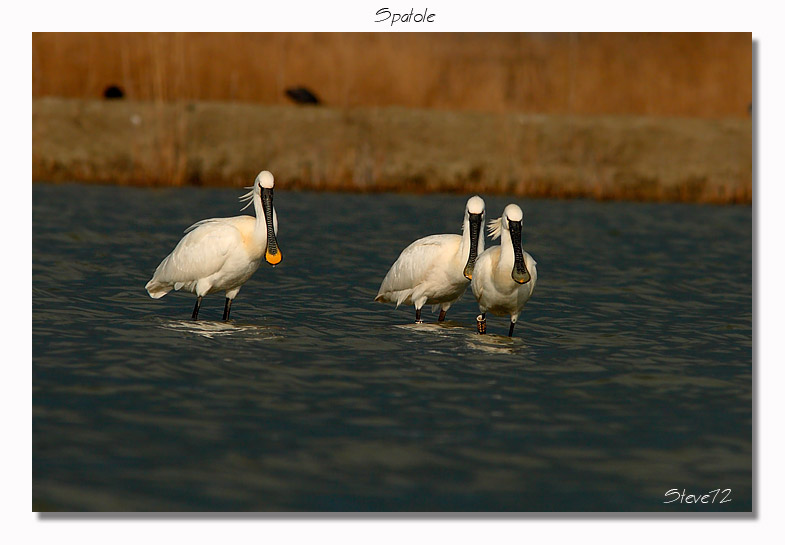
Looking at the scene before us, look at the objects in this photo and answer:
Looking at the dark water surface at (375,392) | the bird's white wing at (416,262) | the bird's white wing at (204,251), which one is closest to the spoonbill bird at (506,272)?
the dark water surface at (375,392)

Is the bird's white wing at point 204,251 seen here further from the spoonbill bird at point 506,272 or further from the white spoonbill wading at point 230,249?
the spoonbill bird at point 506,272

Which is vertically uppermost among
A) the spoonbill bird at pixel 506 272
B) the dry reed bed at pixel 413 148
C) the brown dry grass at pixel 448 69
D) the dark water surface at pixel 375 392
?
the brown dry grass at pixel 448 69

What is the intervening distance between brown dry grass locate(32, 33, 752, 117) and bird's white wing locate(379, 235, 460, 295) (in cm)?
1709

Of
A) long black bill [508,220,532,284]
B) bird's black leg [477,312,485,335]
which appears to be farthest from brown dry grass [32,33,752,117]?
long black bill [508,220,532,284]

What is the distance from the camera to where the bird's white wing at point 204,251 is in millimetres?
12461

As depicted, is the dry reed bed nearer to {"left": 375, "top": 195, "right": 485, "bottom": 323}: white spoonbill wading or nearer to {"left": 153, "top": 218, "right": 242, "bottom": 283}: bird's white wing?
{"left": 375, "top": 195, "right": 485, "bottom": 323}: white spoonbill wading

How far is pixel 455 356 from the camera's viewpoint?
37.4 feet

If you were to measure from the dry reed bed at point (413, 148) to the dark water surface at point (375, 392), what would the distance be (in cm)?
848

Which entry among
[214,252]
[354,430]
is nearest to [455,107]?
[214,252]

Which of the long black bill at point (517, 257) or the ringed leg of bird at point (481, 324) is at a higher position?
the long black bill at point (517, 257)

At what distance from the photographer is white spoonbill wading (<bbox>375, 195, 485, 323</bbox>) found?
1258cm

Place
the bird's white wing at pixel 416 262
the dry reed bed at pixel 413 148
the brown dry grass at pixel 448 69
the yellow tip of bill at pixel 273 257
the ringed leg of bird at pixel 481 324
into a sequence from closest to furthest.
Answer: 1. the yellow tip of bill at pixel 273 257
2. the ringed leg of bird at pixel 481 324
3. the bird's white wing at pixel 416 262
4. the dry reed bed at pixel 413 148
5. the brown dry grass at pixel 448 69

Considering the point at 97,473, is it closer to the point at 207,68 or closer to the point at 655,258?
the point at 655,258

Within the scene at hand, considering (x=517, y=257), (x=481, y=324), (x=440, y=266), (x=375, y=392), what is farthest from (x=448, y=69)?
(x=375, y=392)
